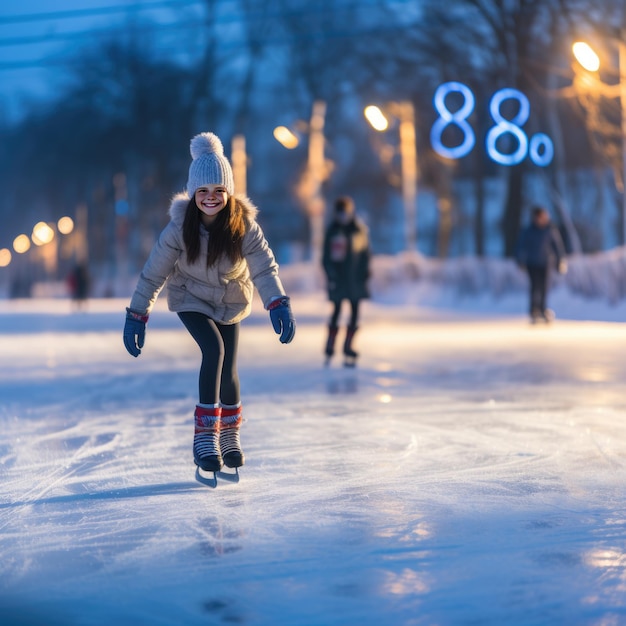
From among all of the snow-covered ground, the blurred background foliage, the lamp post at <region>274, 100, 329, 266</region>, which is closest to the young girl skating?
the snow-covered ground

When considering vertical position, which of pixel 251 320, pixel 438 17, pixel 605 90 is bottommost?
pixel 251 320

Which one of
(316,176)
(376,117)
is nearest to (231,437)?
(376,117)

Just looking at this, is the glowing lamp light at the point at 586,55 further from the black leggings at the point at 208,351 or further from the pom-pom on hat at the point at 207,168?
the black leggings at the point at 208,351

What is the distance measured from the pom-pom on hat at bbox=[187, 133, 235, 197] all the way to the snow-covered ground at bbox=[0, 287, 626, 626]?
1.35m

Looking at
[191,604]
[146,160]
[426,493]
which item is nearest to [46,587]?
[191,604]

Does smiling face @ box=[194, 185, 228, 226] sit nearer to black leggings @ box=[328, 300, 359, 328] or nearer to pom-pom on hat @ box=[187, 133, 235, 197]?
pom-pom on hat @ box=[187, 133, 235, 197]

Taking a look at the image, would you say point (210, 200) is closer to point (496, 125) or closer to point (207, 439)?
point (207, 439)

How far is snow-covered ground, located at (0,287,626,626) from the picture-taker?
3844 millimetres

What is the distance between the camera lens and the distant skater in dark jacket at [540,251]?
19.3m

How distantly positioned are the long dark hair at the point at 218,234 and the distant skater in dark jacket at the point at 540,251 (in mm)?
13684

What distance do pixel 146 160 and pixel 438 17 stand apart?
1052 inches

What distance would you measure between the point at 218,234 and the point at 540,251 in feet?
45.2

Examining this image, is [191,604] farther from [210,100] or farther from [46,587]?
[210,100]

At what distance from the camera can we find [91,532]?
4.93 meters
